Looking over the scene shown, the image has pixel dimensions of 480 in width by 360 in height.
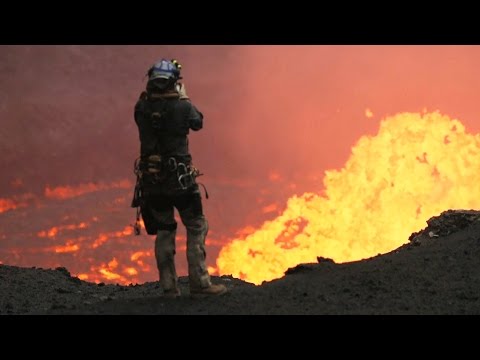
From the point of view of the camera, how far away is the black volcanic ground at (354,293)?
1151 cm

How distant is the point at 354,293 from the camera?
1224cm

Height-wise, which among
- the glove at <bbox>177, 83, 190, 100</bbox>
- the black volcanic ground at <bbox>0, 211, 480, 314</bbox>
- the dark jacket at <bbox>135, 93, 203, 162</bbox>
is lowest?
the black volcanic ground at <bbox>0, 211, 480, 314</bbox>

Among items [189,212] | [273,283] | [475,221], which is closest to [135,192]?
[189,212]

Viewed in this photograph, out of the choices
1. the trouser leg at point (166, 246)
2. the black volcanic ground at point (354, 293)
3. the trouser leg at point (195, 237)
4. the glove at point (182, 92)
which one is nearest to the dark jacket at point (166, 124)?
the glove at point (182, 92)

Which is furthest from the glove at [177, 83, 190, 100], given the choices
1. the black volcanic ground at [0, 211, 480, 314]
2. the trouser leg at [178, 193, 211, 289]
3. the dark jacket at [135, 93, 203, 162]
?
the black volcanic ground at [0, 211, 480, 314]

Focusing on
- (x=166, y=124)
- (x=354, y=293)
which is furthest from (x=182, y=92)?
(x=354, y=293)

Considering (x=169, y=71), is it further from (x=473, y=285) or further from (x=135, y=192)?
(x=473, y=285)

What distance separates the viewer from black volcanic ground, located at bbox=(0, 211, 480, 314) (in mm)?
11508

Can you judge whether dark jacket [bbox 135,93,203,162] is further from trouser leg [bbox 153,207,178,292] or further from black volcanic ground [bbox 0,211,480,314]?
black volcanic ground [bbox 0,211,480,314]

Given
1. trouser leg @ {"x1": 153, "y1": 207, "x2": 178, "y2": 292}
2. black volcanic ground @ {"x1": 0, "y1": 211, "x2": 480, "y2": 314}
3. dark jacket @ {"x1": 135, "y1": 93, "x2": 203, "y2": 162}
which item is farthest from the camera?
trouser leg @ {"x1": 153, "y1": 207, "x2": 178, "y2": 292}

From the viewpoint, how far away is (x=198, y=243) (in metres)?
12.7
